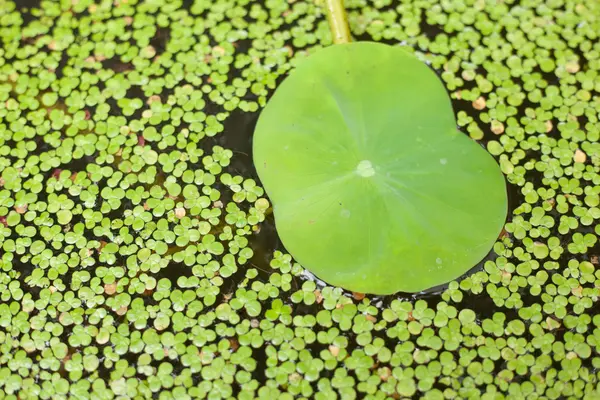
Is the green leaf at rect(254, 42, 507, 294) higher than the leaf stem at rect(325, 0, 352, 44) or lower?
lower

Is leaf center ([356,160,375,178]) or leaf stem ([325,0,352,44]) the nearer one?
leaf center ([356,160,375,178])

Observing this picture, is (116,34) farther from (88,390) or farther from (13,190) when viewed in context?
Answer: (88,390)

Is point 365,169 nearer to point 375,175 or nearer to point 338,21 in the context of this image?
point 375,175

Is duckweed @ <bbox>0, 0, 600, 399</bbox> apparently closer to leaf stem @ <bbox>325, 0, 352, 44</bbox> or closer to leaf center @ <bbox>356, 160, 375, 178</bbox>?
leaf stem @ <bbox>325, 0, 352, 44</bbox>

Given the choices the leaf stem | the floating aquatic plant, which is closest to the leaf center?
the floating aquatic plant

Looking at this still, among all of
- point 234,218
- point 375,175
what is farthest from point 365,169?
point 234,218

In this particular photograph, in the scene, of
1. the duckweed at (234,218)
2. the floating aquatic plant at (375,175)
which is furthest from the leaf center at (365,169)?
the duckweed at (234,218)
